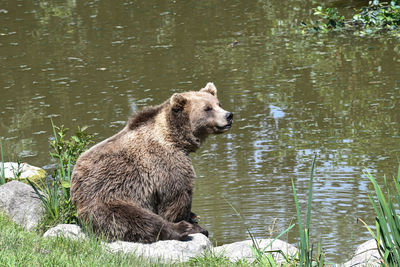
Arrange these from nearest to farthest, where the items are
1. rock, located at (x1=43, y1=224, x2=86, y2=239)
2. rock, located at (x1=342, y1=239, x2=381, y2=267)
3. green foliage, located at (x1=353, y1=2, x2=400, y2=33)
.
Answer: rock, located at (x1=342, y1=239, x2=381, y2=267) → rock, located at (x1=43, y1=224, x2=86, y2=239) → green foliage, located at (x1=353, y1=2, x2=400, y2=33)

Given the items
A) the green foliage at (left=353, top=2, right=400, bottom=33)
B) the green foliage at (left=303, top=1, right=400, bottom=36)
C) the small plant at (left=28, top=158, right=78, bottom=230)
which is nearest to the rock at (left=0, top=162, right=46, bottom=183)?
the small plant at (left=28, top=158, right=78, bottom=230)

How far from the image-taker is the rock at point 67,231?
18.7ft

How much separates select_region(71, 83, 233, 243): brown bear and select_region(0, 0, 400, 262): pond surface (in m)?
0.88

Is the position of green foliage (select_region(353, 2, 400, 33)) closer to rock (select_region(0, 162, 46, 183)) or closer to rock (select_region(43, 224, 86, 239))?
rock (select_region(0, 162, 46, 183))

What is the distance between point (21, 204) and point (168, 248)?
172 centimetres

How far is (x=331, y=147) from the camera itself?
8.75m

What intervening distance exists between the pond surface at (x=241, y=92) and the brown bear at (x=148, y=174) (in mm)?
875

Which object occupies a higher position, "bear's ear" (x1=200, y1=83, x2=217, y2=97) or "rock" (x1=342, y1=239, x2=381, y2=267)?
"bear's ear" (x1=200, y1=83, x2=217, y2=97)

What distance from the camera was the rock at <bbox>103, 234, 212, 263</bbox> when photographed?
5.27 meters

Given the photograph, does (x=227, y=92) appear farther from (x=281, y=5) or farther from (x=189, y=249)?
(x=281, y=5)

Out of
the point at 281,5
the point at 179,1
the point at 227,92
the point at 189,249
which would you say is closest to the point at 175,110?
the point at 189,249

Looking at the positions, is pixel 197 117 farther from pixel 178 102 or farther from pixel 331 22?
pixel 331 22

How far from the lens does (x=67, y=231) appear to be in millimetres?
5887

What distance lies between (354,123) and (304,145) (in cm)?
103
